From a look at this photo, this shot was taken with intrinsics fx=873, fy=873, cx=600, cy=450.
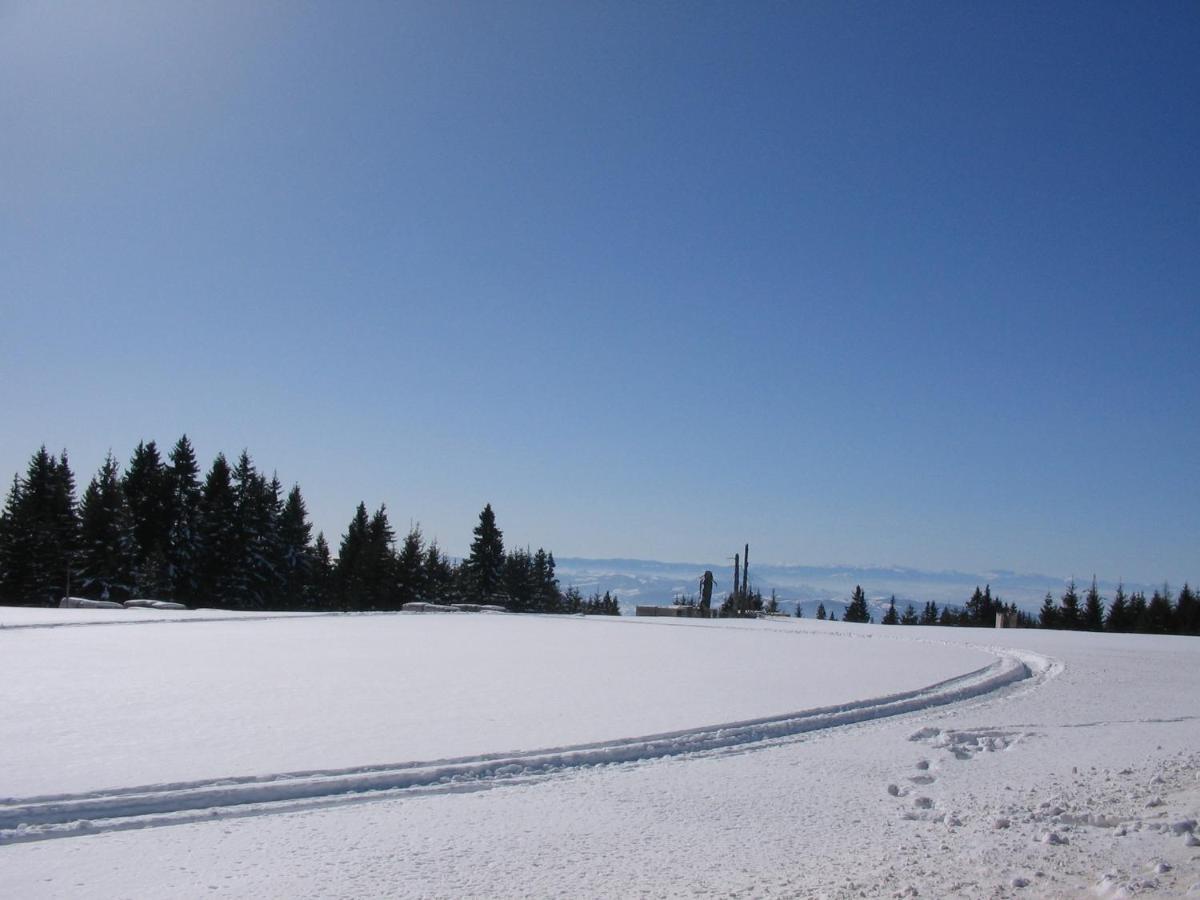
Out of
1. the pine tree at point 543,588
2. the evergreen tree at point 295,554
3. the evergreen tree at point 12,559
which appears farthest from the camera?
the pine tree at point 543,588

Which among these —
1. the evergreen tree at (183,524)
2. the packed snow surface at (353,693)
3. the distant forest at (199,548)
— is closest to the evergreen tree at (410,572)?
the distant forest at (199,548)

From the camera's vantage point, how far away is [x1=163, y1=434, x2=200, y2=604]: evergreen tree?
54.9 metres

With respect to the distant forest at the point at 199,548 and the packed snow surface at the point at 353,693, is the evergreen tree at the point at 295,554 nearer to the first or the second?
the distant forest at the point at 199,548

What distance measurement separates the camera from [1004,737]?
31.8 ft

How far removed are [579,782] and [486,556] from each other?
67.0 m

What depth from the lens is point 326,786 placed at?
22.5ft

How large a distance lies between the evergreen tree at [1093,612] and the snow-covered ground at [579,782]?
6855cm

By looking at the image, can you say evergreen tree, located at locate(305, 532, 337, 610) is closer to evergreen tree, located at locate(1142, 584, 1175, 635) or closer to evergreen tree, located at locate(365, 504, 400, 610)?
evergreen tree, located at locate(365, 504, 400, 610)

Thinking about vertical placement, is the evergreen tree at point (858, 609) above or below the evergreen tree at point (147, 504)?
below

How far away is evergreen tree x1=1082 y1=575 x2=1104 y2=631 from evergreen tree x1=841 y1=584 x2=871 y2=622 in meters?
32.4

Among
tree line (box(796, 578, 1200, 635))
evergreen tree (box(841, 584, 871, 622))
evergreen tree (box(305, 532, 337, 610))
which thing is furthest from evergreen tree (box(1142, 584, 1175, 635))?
evergreen tree (box(305, 532, 337, 610))

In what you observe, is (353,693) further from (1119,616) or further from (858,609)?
(858,609)

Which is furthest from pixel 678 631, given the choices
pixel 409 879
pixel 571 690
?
pixel 409 879

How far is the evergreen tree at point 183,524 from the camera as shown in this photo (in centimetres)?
5494
